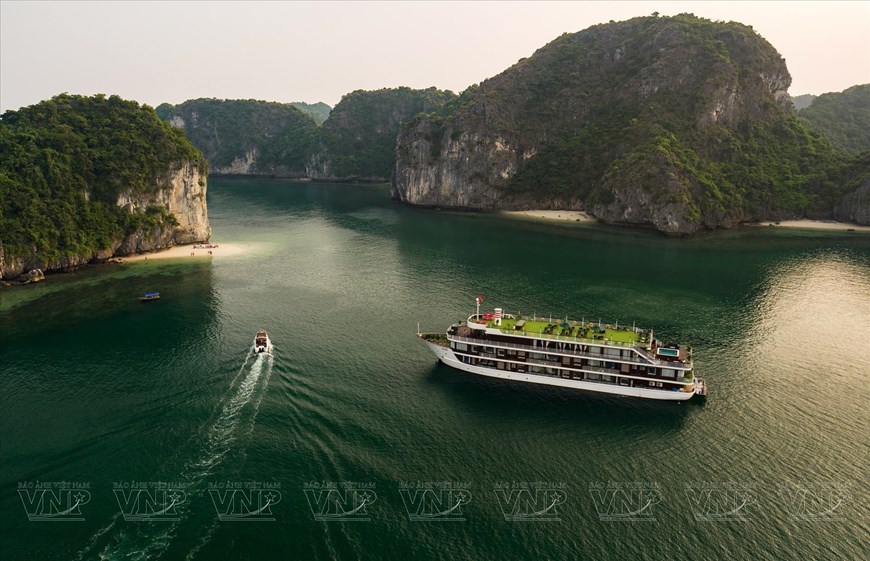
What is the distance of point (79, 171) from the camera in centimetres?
11119

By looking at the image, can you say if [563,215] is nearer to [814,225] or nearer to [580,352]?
[814,225]

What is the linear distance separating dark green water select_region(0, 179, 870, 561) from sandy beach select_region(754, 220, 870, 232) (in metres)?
79.0

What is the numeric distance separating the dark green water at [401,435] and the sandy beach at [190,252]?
26.3 m

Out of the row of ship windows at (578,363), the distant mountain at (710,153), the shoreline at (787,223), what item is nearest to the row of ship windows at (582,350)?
the row of ship windows at (578,363)

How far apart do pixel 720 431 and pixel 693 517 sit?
14639mm

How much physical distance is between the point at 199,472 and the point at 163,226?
103 meters

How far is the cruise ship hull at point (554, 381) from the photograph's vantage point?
5381cm

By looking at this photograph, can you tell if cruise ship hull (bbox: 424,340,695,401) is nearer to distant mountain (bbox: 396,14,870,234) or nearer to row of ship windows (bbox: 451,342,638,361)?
row of ship windows (bbox: 451,342,638,361)

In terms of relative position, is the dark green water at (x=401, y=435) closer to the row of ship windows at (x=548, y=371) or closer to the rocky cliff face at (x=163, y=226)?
the row of ship windows at (x=548, y=371)

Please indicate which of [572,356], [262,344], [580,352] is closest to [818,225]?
[580,352]

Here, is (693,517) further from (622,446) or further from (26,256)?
(26,256)

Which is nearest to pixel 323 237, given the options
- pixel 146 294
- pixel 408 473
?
pixel 146 294

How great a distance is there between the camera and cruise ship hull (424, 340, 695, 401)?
177 feet

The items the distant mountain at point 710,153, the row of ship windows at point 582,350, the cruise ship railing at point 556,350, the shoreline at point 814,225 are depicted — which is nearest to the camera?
the cruise ship railing at point 556,350
